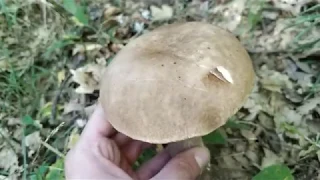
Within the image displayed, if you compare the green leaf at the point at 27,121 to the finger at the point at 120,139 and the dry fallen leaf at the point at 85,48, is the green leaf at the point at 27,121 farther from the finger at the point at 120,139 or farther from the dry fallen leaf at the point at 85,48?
the finger at the point at 120,139

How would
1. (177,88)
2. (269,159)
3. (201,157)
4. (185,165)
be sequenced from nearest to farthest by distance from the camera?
(177,88) < (185,165) < (201,157) < (269,159)

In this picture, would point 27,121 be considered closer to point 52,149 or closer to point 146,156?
point 52,149

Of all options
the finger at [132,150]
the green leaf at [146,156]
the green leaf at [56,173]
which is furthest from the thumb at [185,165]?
the green leaf at [56,173]

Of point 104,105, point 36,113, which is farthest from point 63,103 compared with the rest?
point 104,105

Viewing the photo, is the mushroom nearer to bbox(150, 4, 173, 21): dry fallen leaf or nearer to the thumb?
the thumb

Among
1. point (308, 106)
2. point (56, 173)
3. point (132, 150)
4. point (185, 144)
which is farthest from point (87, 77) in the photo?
point (308, 106)

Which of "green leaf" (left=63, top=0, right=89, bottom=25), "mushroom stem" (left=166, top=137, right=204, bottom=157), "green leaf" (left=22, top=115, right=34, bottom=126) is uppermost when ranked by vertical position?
"green leaf" (left=63, top=0, right=89, bottom=25)

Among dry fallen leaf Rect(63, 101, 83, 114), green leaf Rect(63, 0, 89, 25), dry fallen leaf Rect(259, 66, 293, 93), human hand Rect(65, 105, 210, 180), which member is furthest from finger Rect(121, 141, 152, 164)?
green leaf Rect(63, 0, 89, 25)
